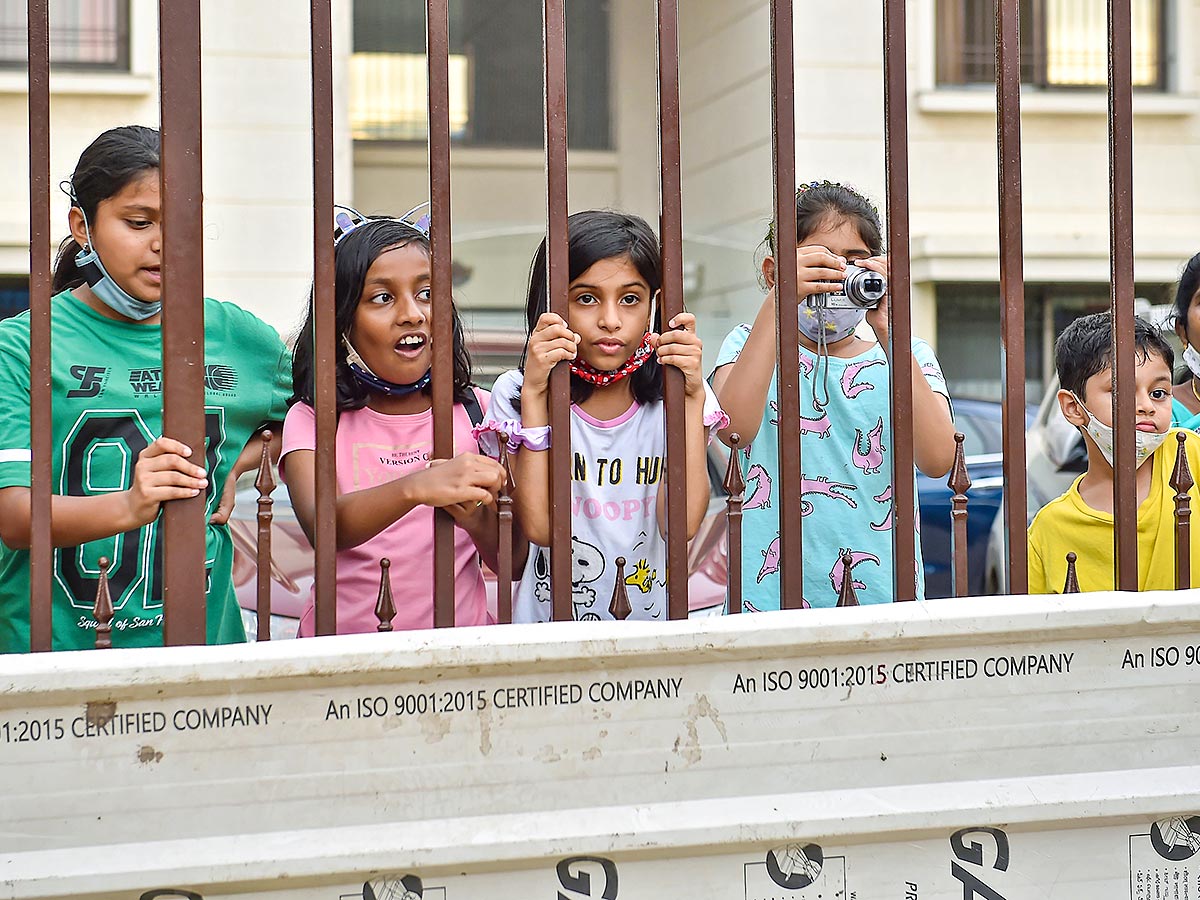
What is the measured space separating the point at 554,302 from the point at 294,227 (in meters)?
7.62

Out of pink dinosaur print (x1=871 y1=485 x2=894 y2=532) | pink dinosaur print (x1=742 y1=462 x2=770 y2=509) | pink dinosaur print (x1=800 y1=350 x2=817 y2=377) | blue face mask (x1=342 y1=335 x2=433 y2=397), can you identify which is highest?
pink dinosaur print (x1=800 y1=350 x2=817 y2=377)

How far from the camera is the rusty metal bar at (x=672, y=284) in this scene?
174 centimetres

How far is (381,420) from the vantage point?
232 cm

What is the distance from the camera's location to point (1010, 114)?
1.86 metres

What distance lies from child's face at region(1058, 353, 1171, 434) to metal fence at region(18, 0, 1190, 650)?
32.5 inches

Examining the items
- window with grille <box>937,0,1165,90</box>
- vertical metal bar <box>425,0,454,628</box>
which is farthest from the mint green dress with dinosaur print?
window with grille <box>937,0,1165,90</box>

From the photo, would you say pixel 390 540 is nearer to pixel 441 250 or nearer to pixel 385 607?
pixel 385 607

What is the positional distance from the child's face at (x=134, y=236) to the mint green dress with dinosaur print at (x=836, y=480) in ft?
3.37

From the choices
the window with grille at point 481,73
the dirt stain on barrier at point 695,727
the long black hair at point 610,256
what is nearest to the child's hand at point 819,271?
the long black hair at point 610,256

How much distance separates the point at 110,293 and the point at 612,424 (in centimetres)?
84

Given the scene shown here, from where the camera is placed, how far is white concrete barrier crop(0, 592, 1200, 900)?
152 cm

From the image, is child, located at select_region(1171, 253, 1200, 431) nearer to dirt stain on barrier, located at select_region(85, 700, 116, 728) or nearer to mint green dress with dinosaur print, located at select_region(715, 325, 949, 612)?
mint green dress with dinosaur print, located at select_region(715, 325, 949, 612)

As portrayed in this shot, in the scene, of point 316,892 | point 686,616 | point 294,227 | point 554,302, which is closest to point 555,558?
point 686,616

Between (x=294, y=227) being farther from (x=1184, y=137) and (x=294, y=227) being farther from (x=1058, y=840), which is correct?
(x=1058, y=840)
